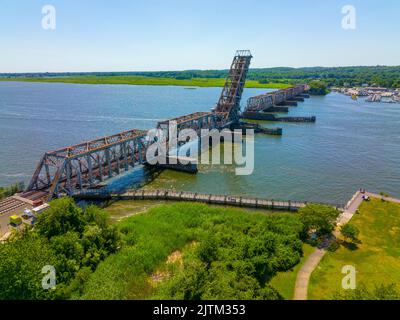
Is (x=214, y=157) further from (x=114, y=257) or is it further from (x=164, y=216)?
(x=114, y=257)

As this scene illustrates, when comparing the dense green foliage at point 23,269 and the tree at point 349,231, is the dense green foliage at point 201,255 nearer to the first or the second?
the dense green foliage at point 23,269

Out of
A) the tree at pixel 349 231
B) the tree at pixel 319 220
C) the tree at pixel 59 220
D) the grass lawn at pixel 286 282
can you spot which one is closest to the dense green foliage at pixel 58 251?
the tree at pixel 59 220

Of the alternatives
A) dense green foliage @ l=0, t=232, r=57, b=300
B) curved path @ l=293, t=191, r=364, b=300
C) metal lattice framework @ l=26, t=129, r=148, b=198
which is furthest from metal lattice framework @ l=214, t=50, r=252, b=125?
dense green foliage @ l=0, t=232, r=57, b=300

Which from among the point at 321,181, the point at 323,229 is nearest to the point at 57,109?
the point at 321,181

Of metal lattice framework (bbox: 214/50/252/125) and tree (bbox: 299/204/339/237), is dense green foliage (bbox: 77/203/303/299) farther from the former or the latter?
metal lattice framework (bbox: 214/50/252/125)

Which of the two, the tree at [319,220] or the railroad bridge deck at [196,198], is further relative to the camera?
the railroad bridge deck at [196,198]
